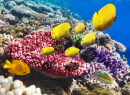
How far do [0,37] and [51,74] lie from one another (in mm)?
2567

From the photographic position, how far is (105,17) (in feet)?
5.99

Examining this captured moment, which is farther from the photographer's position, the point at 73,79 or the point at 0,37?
the point at 0,37

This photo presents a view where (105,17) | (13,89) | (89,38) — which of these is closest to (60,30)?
(89,38)

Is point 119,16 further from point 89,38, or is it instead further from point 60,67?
point 60,67

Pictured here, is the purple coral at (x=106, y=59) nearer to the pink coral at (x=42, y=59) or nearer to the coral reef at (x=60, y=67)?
the coral reef at (x=60, y=67)

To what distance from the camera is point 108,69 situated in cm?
433

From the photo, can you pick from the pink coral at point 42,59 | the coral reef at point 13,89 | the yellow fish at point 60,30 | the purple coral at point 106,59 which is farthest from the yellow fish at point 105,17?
the purple coral at point 106,59

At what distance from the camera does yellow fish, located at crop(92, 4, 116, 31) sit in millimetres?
1795

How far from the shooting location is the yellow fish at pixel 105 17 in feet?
5.89

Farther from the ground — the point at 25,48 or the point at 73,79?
the point at 25,48

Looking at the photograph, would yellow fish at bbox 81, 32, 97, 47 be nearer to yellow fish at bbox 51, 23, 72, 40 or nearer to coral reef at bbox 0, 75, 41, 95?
yellow fish at bbox 51, 23, 72, 40

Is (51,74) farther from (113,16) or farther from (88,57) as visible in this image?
(113,16)

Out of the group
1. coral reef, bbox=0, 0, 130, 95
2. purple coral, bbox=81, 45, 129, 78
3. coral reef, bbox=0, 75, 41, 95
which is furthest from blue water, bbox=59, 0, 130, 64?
coral reef, bbox=0, 75, 41, 95

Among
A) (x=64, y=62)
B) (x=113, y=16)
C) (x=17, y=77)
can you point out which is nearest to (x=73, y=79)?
(x=64, y=62)
